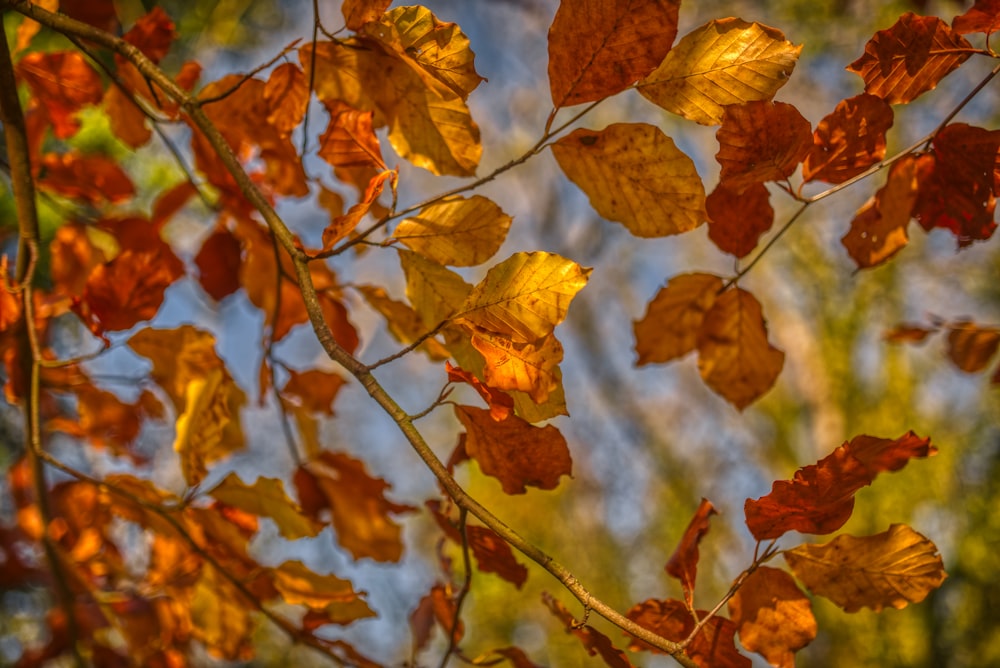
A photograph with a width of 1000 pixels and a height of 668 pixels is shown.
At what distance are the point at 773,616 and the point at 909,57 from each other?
259mm

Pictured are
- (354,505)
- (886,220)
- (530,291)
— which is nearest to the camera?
(530,291)

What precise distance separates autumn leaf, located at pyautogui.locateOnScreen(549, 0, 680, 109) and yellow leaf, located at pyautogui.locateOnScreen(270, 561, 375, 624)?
1.00 ft

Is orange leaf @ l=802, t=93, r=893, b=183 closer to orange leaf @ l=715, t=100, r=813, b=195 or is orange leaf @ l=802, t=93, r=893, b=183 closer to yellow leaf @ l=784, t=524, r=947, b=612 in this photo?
orange leaf @ l=715, t=100, r=813, b=195

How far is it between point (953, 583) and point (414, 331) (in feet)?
7.21

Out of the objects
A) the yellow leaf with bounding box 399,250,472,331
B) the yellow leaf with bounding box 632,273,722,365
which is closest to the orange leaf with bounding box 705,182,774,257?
the yellow leaf with bounding box 632,273,722,365

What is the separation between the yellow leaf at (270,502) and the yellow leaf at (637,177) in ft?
0.80

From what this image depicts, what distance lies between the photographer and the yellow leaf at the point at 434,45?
0.33 meters

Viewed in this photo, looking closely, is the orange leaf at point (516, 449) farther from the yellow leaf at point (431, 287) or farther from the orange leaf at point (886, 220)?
the orange leaf at point (886, 220)

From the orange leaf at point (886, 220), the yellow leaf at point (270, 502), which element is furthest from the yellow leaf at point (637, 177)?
the yellow leaf at point (270, 502)

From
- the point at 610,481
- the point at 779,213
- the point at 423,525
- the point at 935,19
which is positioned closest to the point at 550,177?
the point at 779,213

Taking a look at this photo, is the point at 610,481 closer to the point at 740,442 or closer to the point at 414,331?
the point at 740,442

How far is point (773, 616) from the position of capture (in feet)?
1.20

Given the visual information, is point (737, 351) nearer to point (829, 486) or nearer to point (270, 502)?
point (829, 486)

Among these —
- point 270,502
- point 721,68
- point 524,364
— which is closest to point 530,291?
point 524,364
